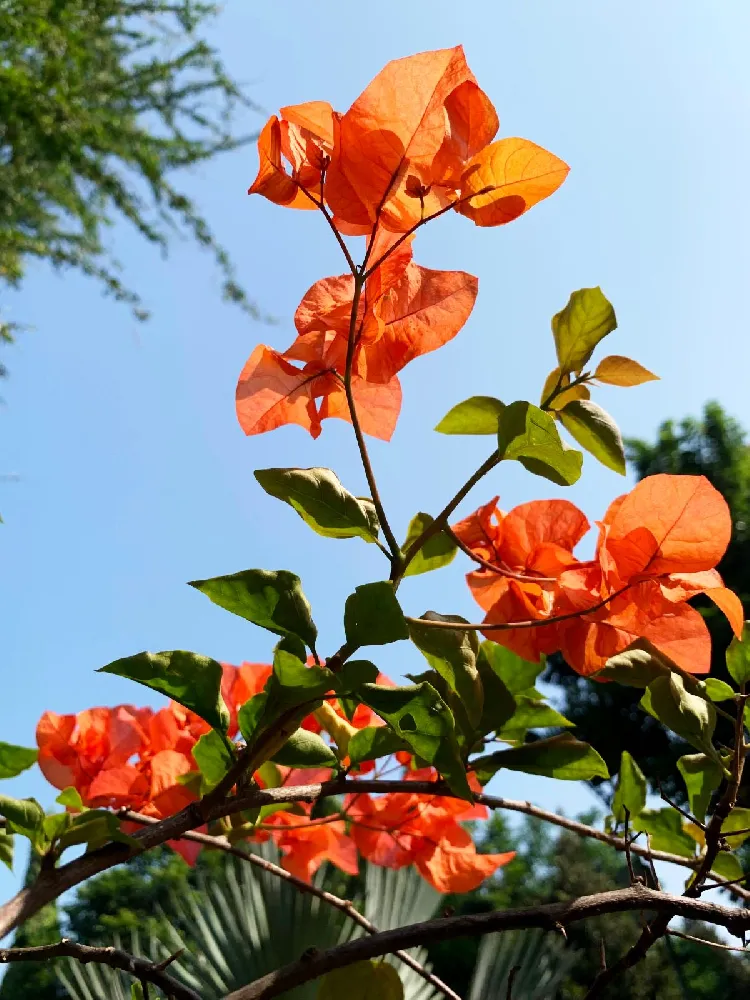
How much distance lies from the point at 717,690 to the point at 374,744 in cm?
17

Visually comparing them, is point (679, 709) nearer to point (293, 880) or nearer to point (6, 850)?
point (293, 880)

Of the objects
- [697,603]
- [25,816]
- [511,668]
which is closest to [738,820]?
[511,668]

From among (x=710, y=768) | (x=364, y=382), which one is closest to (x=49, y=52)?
(x=364, y=382)

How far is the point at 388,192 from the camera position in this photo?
0.32m

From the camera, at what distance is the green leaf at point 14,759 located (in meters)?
0.40

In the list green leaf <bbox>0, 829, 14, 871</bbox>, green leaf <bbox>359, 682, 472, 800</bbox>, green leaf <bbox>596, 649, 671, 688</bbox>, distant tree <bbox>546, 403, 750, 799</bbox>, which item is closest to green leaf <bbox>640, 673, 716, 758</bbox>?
green leaf <bbox>596, 649, 671, 688</bbox>

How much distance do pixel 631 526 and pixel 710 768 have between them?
0.40 ft

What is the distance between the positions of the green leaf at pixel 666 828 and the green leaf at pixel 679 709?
100mm

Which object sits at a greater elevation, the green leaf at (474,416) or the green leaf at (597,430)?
the green leaf at (474,416)

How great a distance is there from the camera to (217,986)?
2.02 meters

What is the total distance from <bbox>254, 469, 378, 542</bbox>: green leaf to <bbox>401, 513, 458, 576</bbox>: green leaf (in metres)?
0.07

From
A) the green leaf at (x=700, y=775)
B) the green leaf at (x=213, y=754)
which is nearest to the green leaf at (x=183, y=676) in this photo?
the green leaf at (x=213, y=754)

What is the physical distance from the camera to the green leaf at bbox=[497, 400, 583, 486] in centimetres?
29

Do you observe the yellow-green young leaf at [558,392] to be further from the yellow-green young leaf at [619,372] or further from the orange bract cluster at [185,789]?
the orange bract cluster at [185,789]
